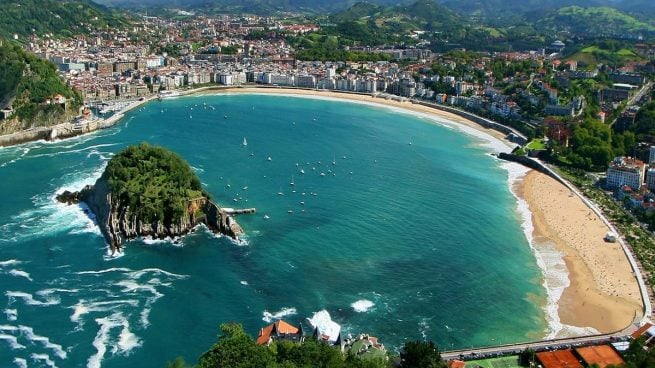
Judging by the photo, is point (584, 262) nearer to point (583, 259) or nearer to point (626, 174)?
point (583, 259)

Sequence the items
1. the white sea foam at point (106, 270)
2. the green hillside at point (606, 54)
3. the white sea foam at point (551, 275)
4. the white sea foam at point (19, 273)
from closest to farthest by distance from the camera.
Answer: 1. the white sea foam at point (551, 275)
2. the white sea foam at point (19, 273)
3. the white sea foam at point (106, 270)
4. the green hillside at point (606, 54)

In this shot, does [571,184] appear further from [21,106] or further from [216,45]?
[216,45]

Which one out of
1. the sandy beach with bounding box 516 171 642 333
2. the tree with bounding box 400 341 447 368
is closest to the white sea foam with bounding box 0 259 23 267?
the tree with bounding box 400 341 447 368

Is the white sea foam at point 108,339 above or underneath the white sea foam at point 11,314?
underneath

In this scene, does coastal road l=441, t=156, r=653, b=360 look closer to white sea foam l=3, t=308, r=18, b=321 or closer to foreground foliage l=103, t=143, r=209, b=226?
→ white sea foam l=3, t=308, r=18, b=321

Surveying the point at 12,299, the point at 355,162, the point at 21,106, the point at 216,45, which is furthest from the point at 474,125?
the point at 216,45

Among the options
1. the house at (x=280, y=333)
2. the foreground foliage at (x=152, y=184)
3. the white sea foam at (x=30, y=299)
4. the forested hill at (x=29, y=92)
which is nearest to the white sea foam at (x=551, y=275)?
the house at (x=280, y=333)

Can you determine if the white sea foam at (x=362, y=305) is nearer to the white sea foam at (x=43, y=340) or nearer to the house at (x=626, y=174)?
the white sea foam at (x=43, y=340)
